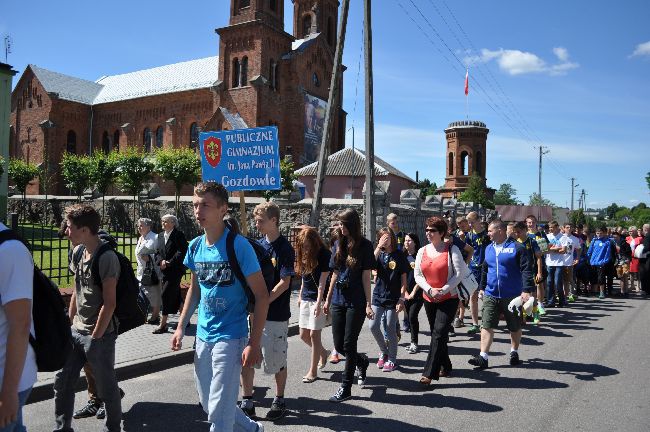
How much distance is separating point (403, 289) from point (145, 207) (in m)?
24.8

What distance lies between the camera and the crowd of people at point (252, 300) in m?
3.31

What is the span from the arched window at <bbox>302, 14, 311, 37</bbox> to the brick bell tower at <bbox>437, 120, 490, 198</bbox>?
976 inches

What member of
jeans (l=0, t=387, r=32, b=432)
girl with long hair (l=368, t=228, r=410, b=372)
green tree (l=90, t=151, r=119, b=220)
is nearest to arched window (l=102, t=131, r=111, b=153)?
green tree (l=90, t=151, r=119, b=220)

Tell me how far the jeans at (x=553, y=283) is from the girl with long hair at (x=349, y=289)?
8.48m

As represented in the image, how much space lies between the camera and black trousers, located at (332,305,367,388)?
5.41 m

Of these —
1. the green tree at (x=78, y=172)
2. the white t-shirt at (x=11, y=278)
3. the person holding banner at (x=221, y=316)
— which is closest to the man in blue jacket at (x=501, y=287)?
the person holding banner at (x=221, y=316)

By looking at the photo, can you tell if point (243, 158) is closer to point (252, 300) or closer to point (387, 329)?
point (387, 329)

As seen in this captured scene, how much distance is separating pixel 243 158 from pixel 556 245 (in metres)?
8.46

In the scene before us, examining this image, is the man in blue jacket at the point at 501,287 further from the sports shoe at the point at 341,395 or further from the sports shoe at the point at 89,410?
the sports shoe at the point at 89,410

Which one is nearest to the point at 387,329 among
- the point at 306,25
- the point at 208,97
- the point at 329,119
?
the point at 329,119

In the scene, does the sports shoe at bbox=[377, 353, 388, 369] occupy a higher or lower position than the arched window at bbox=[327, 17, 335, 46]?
lower

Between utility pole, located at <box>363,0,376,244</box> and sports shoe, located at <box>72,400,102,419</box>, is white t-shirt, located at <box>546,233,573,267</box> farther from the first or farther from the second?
sports shoe, located at <box>72,400,102,419</box>

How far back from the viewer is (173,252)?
8320 mm

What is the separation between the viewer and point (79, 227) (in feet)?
13.1
